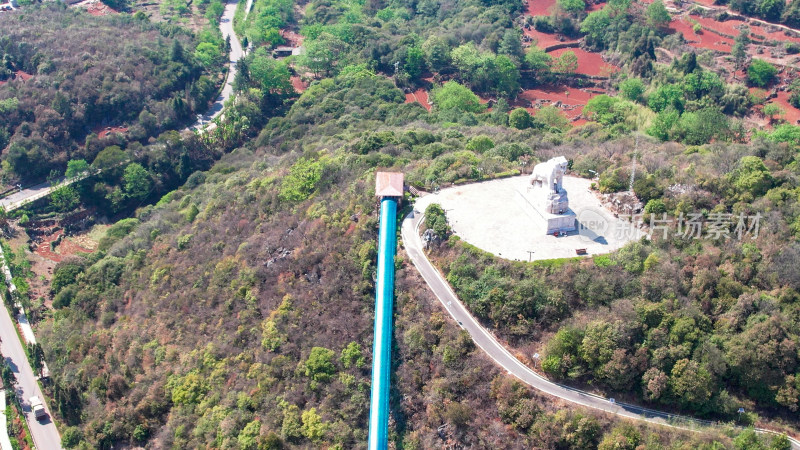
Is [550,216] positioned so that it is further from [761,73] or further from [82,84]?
[82,84]

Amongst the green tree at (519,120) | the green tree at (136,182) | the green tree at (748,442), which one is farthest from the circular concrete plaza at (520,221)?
the green tree at (136,182)

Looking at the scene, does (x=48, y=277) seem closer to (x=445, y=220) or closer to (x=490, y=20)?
(x=445, y=220)

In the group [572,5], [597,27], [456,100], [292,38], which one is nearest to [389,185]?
[456,100]

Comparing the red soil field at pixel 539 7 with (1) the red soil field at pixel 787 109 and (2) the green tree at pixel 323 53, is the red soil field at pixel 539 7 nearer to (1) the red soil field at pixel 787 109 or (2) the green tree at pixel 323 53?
(2) the green tree at pixel 323 53

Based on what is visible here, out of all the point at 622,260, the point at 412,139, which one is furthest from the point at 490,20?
the point at 622,260

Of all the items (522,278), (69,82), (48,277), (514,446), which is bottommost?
(48,277)

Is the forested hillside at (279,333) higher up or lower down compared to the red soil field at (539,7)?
lower down

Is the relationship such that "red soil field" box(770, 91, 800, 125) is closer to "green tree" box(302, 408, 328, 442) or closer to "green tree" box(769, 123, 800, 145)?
"green tree" box(769, 123, 800, 145)

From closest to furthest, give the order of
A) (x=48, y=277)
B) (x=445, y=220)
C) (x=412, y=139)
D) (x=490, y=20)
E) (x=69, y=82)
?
(x=445, y=220), (x=412, y=139), (x=48, y=277), (x=69, y=82), (x=490, y=20)
